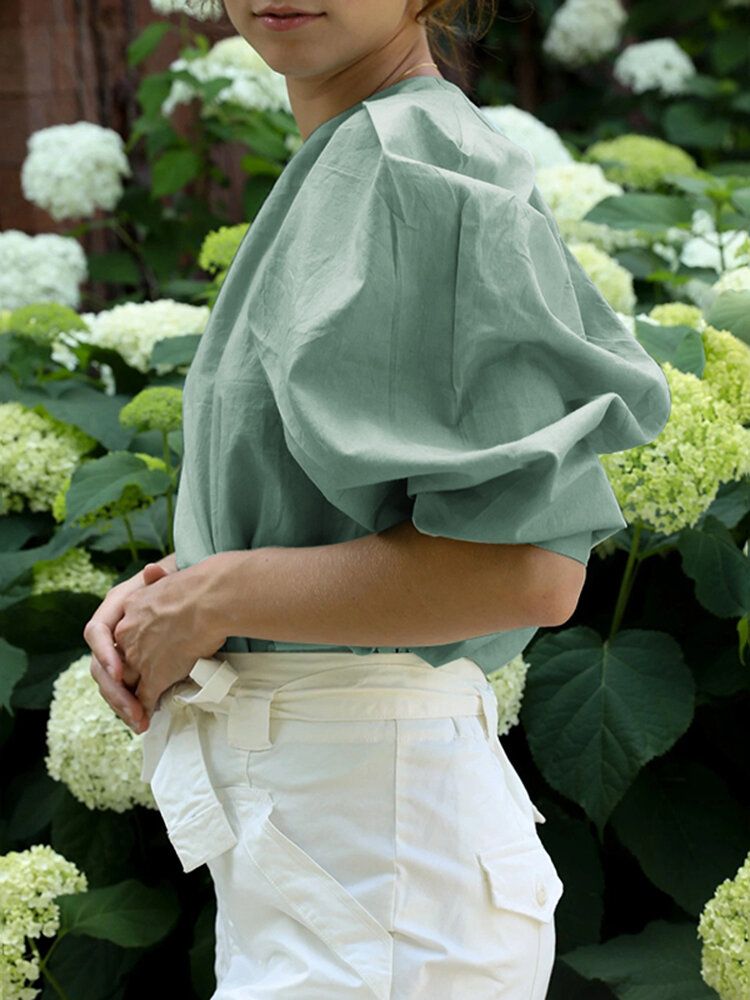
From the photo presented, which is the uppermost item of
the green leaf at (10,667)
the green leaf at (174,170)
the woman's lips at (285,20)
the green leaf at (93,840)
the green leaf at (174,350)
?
the woman's lips at (285,20)

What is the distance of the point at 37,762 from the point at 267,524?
3.64 feet

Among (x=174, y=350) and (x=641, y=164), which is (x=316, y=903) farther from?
(x=641, y=164)

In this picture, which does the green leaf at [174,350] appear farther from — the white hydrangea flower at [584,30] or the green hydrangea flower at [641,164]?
the white hydrangea flower at [584,30]

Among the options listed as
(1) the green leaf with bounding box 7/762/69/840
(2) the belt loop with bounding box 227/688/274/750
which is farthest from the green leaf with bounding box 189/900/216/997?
(2) the belt loop with bounding box 227/688/274/750

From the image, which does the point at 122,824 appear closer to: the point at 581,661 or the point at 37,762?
the point at 37,762

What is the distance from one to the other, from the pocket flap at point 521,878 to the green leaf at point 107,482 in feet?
2.70

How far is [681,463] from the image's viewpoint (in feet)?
5.13

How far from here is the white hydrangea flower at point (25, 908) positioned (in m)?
1.50

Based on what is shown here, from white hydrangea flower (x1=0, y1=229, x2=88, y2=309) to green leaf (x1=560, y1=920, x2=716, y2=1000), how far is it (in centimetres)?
165

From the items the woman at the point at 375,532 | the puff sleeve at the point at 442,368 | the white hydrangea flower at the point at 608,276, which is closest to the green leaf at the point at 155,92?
the white hydrangea flower at the point at 608,276

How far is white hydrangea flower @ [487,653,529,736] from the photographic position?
1652mm

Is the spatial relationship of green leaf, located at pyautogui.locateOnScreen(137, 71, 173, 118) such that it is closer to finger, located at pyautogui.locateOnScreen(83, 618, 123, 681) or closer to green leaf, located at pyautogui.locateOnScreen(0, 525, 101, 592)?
green leaf, located at pyautogui.locateOnScreen(0, 525, 101, 592)

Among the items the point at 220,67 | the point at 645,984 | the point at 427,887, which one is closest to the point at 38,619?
the point at 645,984

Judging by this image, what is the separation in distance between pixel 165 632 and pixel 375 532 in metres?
0.20
